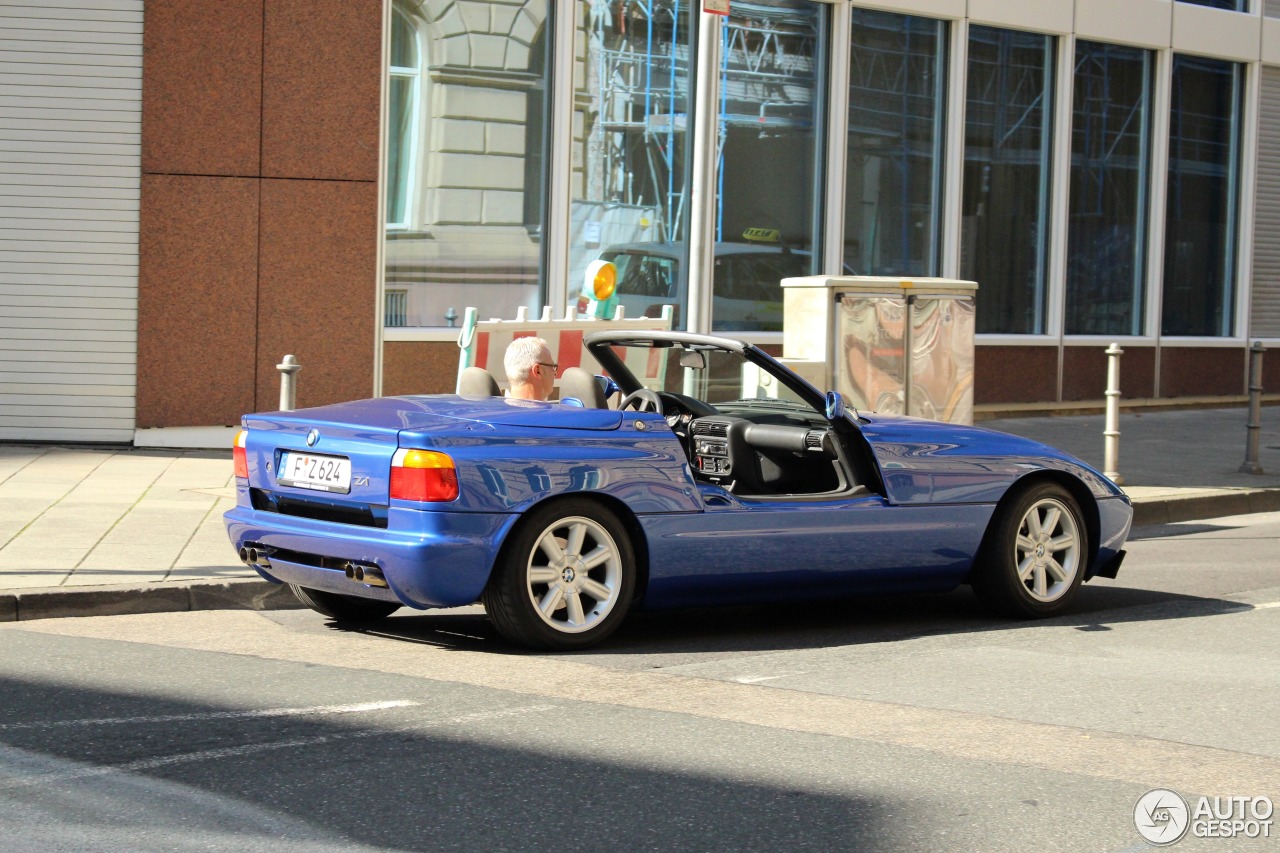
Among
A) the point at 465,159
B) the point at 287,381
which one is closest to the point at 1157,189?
the point at 465,159

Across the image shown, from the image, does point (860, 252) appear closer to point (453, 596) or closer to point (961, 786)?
point (453, 596)

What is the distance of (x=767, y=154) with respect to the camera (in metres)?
17.6

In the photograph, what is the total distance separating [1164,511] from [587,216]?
629 cm

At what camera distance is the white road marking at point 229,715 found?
5.30 meters

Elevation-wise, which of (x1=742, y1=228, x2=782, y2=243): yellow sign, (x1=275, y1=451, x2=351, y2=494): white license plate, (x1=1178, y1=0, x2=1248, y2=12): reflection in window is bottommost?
(x1=275, y1=451, x2=351, y2=494): white license plate

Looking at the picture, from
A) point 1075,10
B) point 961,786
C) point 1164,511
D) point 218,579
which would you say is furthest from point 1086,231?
point 961,786

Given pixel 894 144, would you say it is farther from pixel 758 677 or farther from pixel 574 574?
pixel 758 677

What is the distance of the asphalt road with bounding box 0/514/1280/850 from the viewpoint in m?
4.36

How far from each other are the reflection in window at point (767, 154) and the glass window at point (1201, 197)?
5.95 m

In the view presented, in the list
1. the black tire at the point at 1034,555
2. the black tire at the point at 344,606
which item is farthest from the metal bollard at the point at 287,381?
the black tire at the point at 1034,555

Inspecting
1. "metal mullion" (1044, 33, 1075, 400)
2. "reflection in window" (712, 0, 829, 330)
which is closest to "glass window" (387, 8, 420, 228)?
"reflection in window" (712, 0, 829, 330)

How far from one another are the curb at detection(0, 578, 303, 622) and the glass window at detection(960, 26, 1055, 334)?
1278cm

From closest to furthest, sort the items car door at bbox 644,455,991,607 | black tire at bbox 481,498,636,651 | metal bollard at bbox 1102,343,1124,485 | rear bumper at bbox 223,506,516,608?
rear bumper at bbox 223,506,516,608 < black tire at bbox 481,498,636,651 < car door at bbox 644,455,991,607 < metal bollard at bbox 1102,343,1124,485

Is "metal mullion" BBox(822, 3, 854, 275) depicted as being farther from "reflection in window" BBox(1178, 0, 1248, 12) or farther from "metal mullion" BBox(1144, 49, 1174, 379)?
"reflection in window" BBox(1178, 0, 1248, 12)
